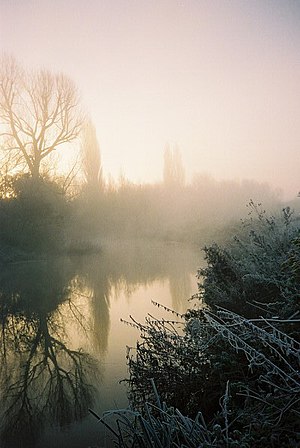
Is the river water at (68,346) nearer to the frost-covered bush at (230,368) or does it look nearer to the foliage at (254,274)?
the frost-covered bush at (230,368)

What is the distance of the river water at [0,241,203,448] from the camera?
3506 millimetres

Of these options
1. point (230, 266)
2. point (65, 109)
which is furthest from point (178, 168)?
point (230, 266)

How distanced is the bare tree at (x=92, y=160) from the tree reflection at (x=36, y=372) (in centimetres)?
2443

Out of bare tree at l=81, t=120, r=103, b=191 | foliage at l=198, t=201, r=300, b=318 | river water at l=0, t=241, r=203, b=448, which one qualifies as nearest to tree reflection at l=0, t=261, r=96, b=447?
river water at l=0, t=241, r=203, b=448

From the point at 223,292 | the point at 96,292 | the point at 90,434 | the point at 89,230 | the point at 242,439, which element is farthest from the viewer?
the point at 89,230

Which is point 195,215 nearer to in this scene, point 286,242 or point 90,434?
point 286,242

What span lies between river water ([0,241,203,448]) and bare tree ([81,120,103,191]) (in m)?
20.7

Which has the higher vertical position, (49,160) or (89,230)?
(49,160)

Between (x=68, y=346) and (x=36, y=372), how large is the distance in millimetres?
1094

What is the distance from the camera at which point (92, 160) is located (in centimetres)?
3269

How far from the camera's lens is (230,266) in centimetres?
533

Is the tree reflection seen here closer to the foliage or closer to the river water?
the river water

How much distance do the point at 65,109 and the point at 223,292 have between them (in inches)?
760

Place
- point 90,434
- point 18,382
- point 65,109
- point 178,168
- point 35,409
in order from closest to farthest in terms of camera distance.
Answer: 1. point 90,434
2. point 35,409
3. point 18,382
4. point 65,109
5. point 178,168
